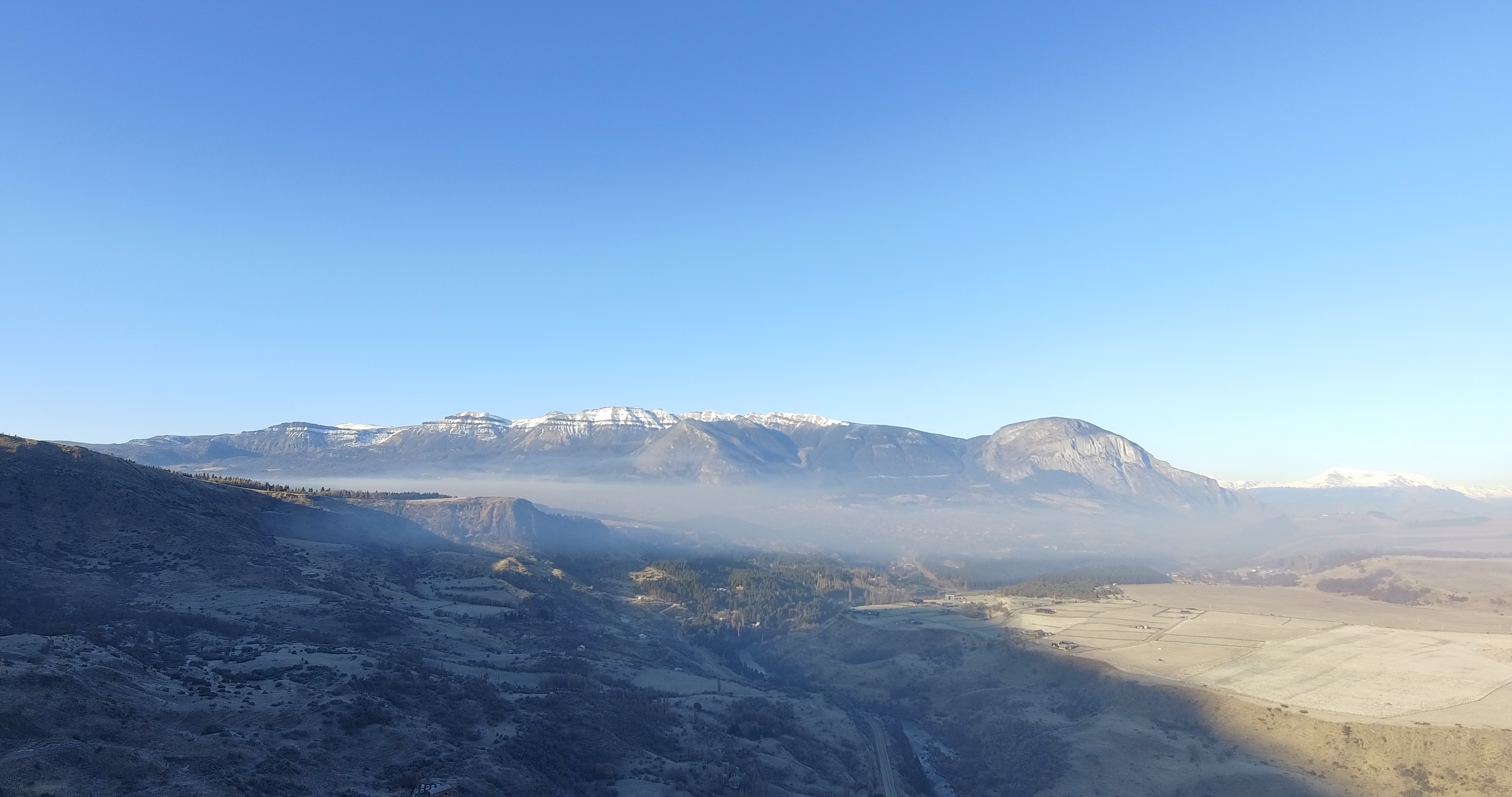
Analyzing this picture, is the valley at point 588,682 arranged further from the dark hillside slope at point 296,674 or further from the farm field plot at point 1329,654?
the farm field plot at point 1329,654

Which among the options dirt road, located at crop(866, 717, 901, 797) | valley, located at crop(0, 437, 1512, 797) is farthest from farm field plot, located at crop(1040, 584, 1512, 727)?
dirt road, located at crop(866, 717, 901, 797)

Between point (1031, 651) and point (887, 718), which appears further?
point (1031, 651)

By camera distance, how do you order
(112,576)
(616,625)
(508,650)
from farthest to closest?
(616,625) < (508,650) < (112,576)

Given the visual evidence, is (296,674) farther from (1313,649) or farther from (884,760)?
(1313,649)

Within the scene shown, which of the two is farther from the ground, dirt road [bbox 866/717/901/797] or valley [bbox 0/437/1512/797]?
valley [bbox 0/437/1512/797]

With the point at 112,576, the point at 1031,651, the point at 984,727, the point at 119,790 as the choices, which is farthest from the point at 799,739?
the point at 112,576

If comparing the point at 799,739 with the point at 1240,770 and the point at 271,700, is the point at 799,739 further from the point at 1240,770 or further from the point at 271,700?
the point at 271,700

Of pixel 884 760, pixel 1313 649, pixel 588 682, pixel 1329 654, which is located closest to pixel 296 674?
pixel 588 682

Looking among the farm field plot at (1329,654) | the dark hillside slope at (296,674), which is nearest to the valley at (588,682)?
the dark hillside slope at (296,674)

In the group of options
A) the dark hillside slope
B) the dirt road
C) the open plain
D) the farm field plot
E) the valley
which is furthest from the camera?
the open plain

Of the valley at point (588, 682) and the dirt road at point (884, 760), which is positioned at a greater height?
the valley at point (588, 682)

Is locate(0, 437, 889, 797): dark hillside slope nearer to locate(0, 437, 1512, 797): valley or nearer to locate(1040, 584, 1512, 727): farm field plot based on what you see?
locate(0, 437, 1512, 797): valley
